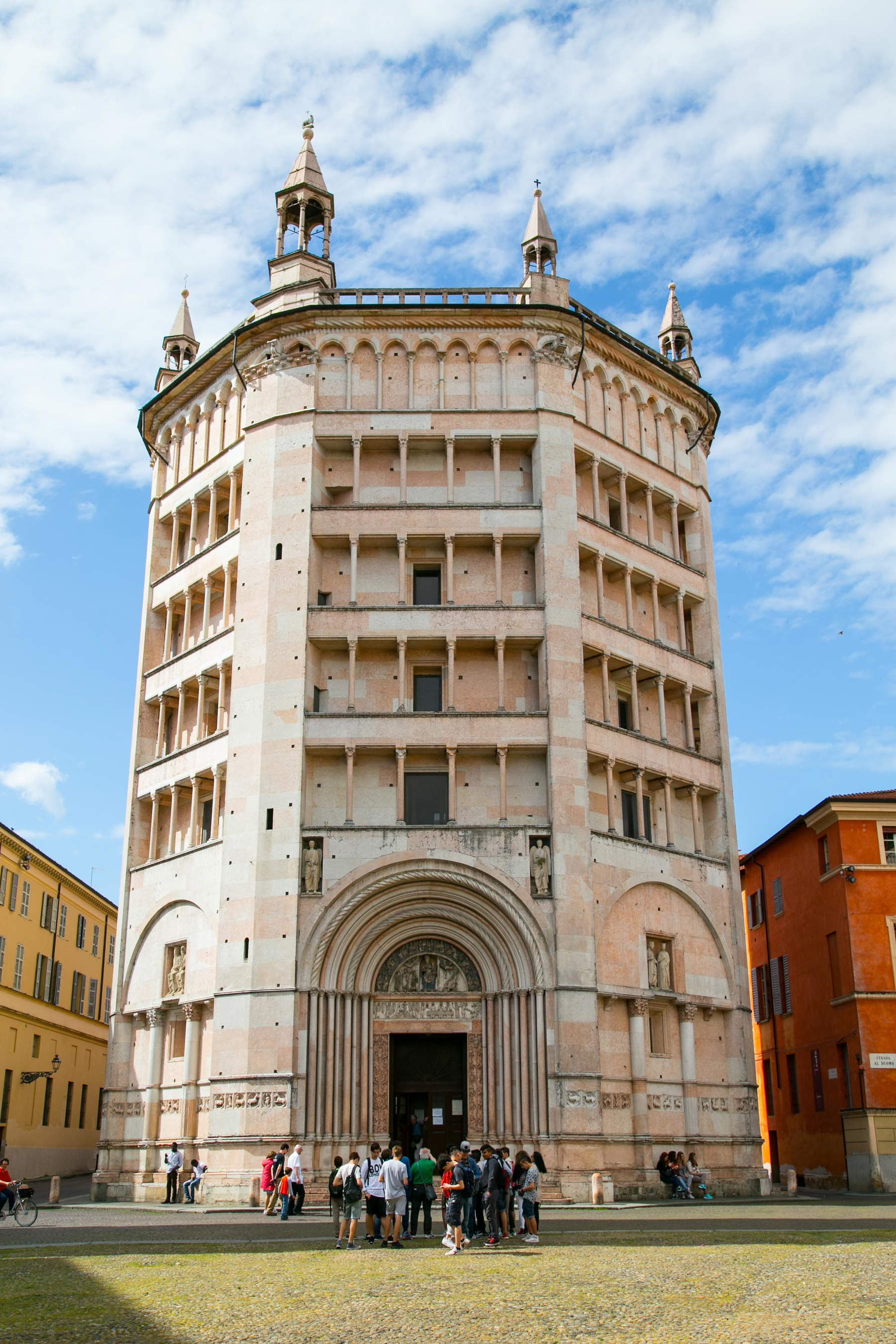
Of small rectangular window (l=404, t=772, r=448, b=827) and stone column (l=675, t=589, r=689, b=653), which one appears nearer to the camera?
small rectangular window (l=404, t=772, r=448, b=827)

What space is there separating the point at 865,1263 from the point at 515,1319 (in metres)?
7.14

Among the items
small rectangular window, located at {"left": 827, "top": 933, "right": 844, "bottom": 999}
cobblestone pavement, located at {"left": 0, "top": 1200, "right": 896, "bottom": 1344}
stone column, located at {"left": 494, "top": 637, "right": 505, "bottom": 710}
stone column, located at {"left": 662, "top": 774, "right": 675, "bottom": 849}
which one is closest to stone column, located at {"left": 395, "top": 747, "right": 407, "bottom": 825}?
stone column, located at {"left": 494, "top": 637, "right": 505, "bottom": 710}

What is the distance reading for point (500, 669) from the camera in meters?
39.7

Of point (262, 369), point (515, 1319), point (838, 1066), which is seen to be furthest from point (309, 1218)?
point (262, 369)

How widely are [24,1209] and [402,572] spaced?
68.5 feet

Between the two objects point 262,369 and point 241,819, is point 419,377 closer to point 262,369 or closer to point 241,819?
point 262,369

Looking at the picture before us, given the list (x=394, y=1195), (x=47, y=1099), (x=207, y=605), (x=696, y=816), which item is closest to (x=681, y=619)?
(x=696, y=816)

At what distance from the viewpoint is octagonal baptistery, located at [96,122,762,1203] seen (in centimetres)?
3641

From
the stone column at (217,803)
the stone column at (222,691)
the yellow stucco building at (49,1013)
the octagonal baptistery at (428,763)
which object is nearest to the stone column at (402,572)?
the octagonal baptistery at (428,763)

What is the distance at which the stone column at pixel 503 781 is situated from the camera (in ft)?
125

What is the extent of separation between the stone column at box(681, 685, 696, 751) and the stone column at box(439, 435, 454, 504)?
1071cm

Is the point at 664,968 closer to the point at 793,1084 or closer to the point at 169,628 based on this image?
the point at 793,1084

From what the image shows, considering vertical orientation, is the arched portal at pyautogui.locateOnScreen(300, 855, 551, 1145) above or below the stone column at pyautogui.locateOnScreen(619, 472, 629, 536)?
below

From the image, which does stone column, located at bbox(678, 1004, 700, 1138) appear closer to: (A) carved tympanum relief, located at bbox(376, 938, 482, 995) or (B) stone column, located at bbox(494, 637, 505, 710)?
(A) carved tympanum relief, located at bbox(376, 938, 482, 995)
